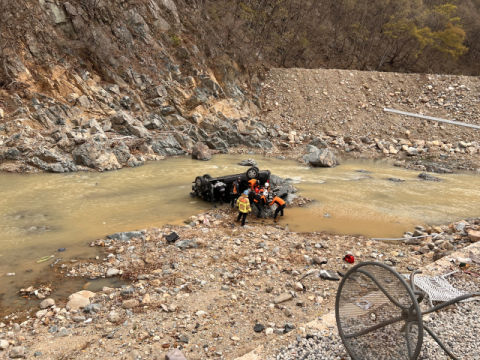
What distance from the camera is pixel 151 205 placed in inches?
429

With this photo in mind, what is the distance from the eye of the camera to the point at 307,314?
4.95 meters

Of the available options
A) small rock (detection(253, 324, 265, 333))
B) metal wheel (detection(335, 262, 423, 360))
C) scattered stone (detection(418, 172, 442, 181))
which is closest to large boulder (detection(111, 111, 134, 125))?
scattered stone (detection(418, 172, 442, 181))

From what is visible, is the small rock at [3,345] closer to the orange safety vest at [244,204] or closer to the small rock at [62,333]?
the small rock at [62,333]

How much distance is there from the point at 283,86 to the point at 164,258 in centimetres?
2685

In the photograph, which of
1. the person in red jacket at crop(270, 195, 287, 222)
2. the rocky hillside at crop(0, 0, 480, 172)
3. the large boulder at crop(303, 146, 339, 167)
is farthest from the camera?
the large boulder at crop(303, 146, 339, 167)

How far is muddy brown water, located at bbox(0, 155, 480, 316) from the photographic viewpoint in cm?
776

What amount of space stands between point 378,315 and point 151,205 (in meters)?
9.18

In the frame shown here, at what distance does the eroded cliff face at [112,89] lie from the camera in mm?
16469

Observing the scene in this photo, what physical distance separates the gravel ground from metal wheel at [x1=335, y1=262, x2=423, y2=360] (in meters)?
0.35

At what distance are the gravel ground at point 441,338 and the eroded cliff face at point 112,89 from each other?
14702 mm

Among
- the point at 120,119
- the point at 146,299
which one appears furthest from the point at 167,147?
the point at 146,299

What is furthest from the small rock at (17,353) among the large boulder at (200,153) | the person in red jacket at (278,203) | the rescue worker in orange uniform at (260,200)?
the large boulder at (200,153)

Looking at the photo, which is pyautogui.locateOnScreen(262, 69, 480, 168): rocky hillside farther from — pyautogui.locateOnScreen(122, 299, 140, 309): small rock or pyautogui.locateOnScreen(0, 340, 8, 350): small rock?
pyautogui.locateOnScreen(0, 340, 8, 350): small rock

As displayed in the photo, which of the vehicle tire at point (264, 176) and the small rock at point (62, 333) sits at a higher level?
the vehicle tire at point (264, 176)
